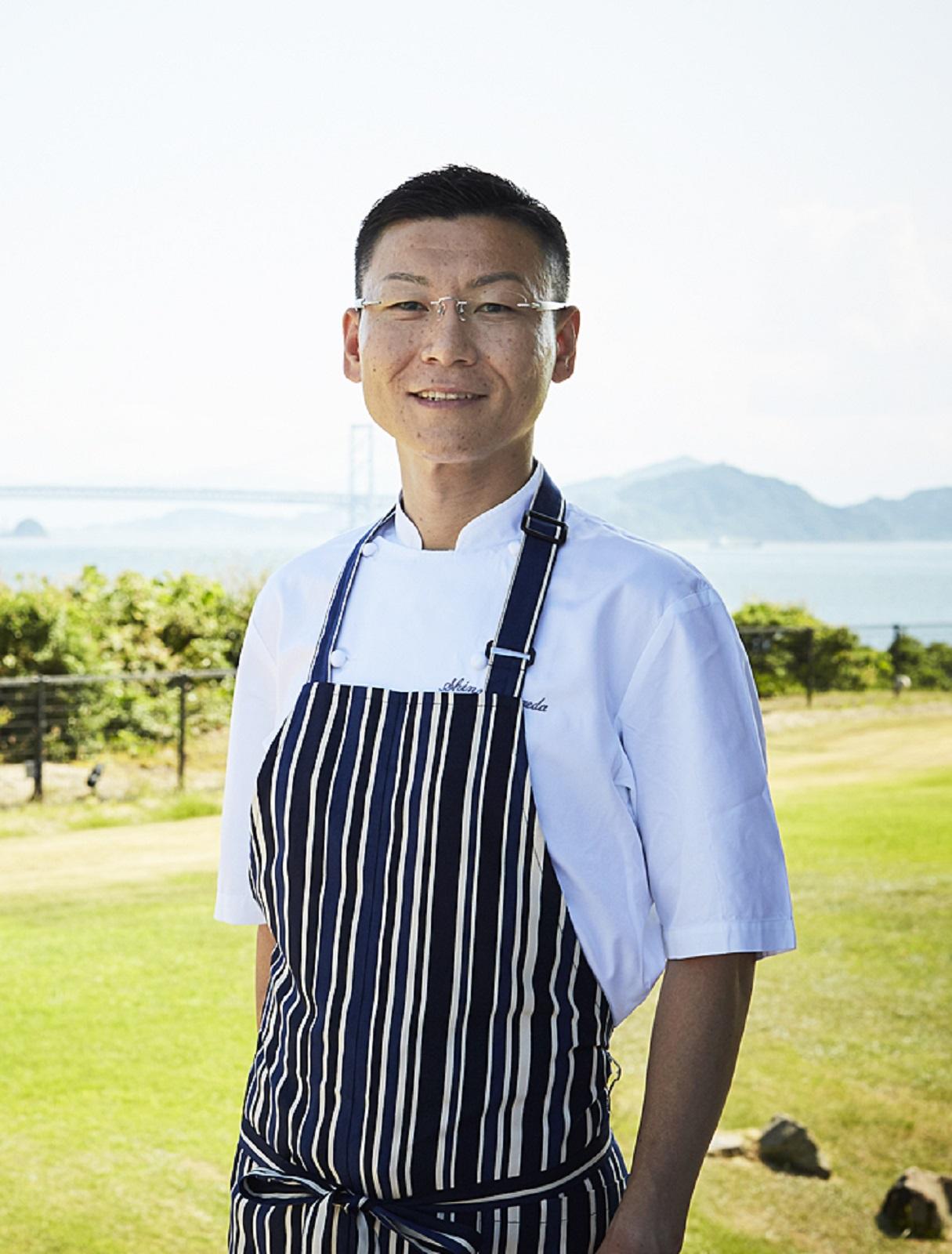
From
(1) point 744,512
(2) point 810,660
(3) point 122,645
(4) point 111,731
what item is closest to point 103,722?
(4) point 111,731

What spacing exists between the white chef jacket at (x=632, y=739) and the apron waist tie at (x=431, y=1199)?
12 centimetres

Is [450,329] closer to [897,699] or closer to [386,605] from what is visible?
[386,605]

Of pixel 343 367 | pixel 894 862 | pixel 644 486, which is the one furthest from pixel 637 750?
pixel 644 486

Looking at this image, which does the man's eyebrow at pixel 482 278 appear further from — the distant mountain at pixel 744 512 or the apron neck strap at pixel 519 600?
the distant mountain at pixel 744 512

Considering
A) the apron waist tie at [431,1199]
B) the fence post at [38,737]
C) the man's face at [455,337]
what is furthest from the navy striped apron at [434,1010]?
the fence post at [38,737]

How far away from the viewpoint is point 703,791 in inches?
33.9

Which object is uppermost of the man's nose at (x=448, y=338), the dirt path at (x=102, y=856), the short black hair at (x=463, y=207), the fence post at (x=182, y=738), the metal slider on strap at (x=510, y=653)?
the short black hair at (x=463, y=207)

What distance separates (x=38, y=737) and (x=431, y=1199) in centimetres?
425

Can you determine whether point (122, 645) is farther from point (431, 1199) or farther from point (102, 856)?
point (431, 1199)

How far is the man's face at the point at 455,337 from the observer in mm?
956

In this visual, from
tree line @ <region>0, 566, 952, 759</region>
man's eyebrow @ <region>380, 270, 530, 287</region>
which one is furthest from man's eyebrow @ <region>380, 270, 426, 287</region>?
tree line @ <region>0, 566, 952, 759</region>

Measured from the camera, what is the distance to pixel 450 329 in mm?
953

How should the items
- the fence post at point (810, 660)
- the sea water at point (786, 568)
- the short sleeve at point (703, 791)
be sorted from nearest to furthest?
the short sleeve at point (703, 791) < the sea water at point (786, 568) < the fence post at point (810, 660)

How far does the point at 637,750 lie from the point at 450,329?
0.33 meters
